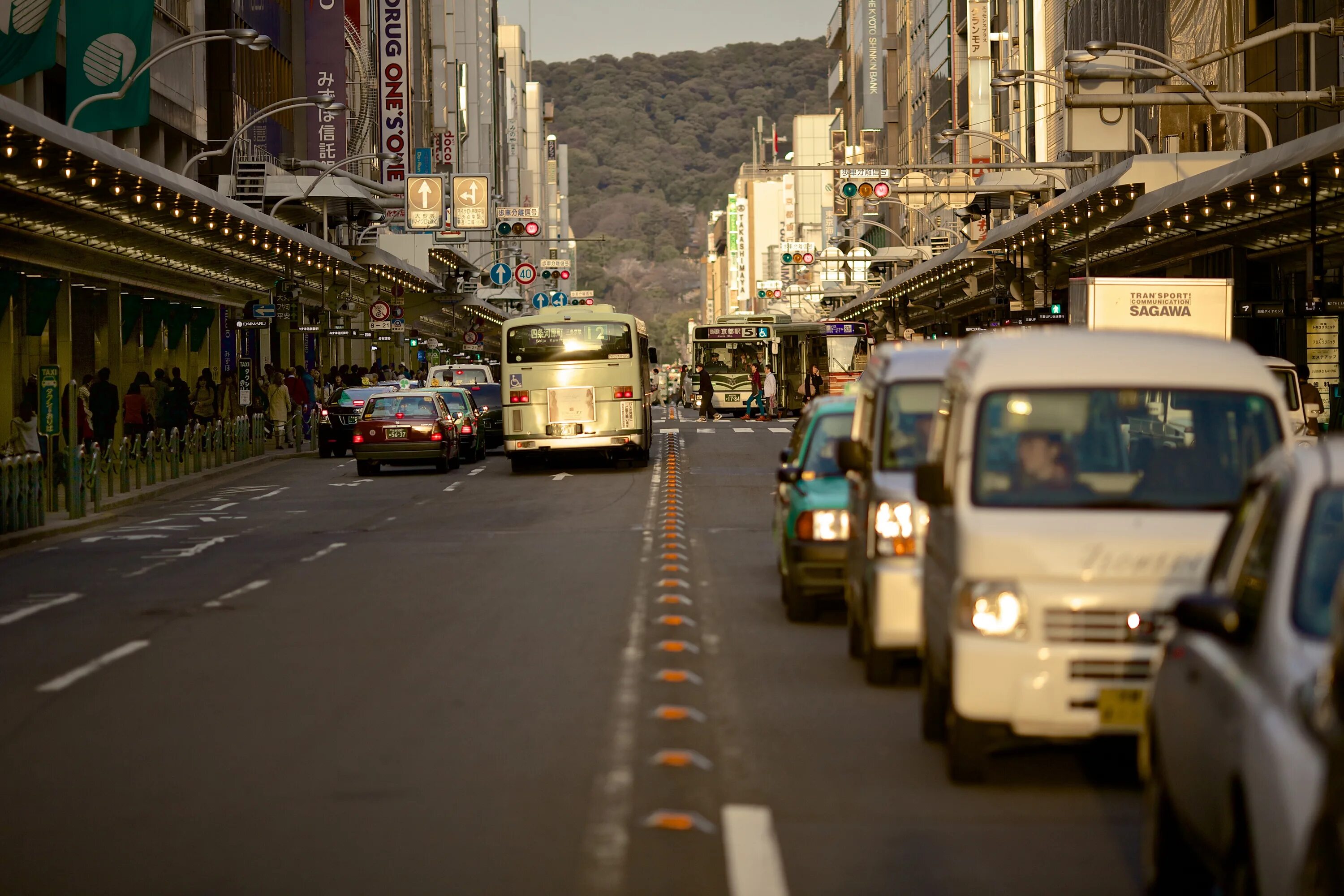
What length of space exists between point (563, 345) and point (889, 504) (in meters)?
24.1

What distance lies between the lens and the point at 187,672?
11.3 m

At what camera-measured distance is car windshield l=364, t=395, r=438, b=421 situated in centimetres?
3394

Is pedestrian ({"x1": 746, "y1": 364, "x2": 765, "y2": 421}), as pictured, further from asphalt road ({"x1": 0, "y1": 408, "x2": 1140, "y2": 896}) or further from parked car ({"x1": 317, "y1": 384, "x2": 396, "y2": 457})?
asphalt road ({"x1": 0, "y1": 408, "x2": 1140, "y2": 896})


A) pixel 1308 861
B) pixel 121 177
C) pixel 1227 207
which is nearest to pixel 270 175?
pixel 121 177

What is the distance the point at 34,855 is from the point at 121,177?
22.3 m

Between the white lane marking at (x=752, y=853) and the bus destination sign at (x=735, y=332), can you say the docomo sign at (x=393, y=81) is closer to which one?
the bus destination sign at (x=735, y=332)

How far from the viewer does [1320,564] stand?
500 centimetres

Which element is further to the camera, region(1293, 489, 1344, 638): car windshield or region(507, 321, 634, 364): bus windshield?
region(507, 321, 634, 364): bus windshield

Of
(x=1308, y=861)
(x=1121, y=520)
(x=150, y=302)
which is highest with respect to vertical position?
(x=150, y=302)

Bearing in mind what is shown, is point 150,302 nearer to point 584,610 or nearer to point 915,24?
point 584,610

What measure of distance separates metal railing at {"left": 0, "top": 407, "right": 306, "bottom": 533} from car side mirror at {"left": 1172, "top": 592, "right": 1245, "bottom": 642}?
1885 cm

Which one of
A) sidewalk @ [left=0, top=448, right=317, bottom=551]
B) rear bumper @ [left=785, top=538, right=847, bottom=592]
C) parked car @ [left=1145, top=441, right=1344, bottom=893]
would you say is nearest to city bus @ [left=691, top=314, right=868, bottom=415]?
sidewalk @ [left=0, top=448, right=317, bottom=551]

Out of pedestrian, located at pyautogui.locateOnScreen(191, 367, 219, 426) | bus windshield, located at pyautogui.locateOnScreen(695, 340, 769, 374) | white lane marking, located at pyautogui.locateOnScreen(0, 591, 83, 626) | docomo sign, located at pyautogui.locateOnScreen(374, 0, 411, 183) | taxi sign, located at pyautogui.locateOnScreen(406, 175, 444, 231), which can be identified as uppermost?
docomo sign, located at pyautogui.locateOnScreen(374, 0, 411, 183)

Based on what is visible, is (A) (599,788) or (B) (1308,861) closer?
(B) (1308,861)
